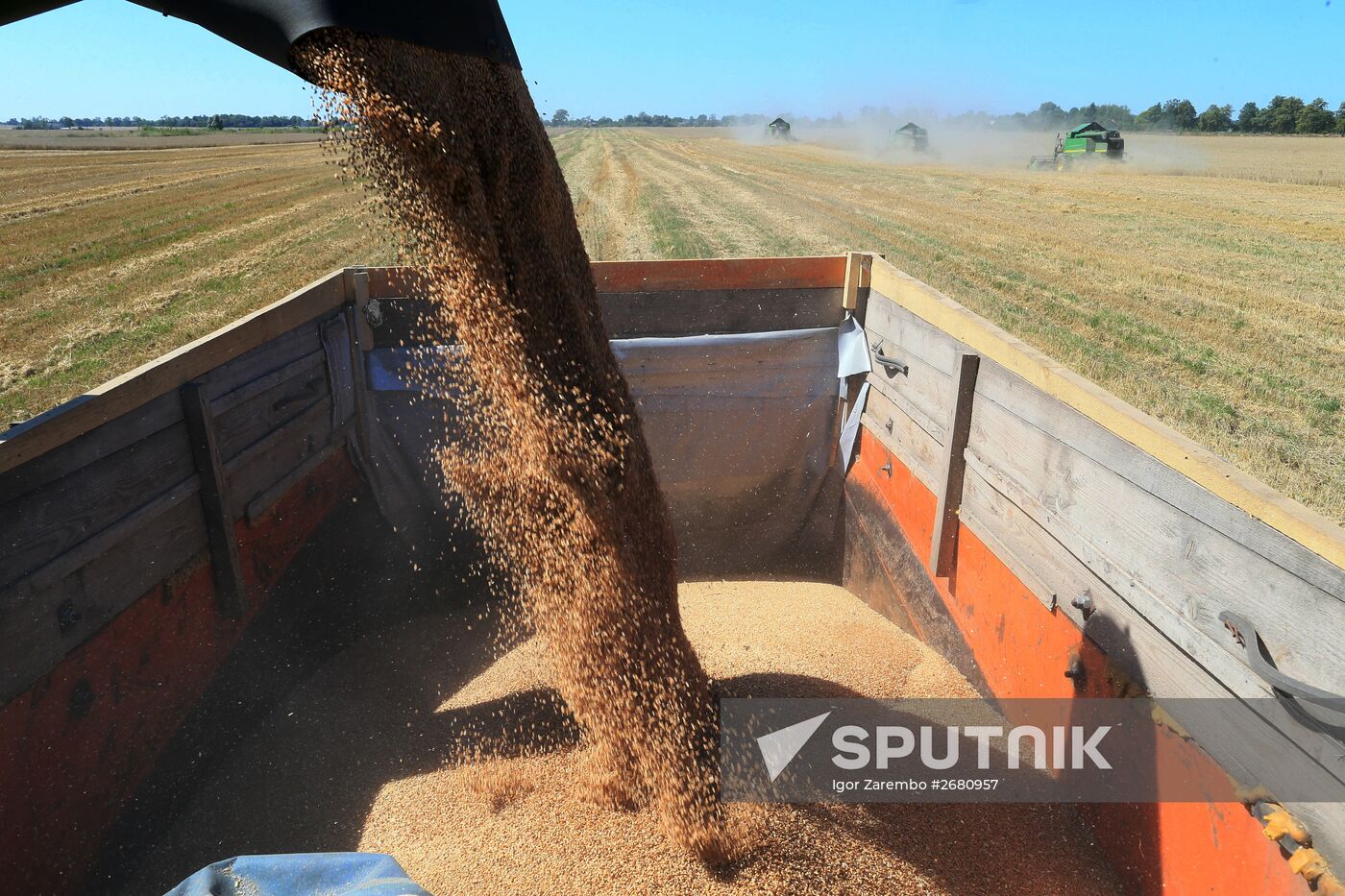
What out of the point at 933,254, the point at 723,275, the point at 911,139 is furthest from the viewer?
the point at 911,139

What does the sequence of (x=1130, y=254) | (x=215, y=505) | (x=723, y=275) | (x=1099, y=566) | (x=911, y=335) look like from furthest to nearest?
1. (x=1130, y=254)
2. (x=723, y=275)
3. (x=911, y=335)
4. (x=215, y=505)
5. (x=1099, y=566)

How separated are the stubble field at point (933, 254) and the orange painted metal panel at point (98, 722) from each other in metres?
2.94

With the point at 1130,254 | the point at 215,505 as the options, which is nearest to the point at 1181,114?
the point at 1130,254

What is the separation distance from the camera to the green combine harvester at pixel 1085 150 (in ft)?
88.6

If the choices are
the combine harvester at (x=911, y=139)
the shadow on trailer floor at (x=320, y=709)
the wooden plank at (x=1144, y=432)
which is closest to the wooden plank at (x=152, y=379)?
the shadow on trailer floor at (x=320, y=709)

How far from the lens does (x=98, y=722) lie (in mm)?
2746

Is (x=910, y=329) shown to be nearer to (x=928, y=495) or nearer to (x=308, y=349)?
(x=928, y=495)

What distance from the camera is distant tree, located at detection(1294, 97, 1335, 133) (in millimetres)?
45625

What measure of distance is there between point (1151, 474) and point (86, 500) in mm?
2949

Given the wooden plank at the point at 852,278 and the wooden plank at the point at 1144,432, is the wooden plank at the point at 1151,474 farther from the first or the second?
the wooden plank at the point at 852,278

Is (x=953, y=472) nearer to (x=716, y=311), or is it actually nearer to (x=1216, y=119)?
(x=716, y=311)

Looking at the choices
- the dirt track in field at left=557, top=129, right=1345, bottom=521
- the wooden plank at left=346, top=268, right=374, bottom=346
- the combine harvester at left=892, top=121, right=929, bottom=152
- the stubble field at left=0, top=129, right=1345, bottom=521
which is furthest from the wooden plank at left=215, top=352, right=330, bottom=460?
the combine harvester at left=892, top=121, right=929, bottom=152

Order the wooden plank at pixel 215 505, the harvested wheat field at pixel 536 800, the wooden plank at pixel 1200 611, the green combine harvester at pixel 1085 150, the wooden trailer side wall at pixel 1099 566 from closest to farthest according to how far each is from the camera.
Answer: the wooden plank at pixel 1200 611 → the wooden trailer side wall at pixel 1099 566 → the harvested wheat field at pixel 536 800 → the wooden plank at pixel 215 505 → the green combine harvester at pixel 1085 150

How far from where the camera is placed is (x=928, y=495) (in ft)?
12.7
